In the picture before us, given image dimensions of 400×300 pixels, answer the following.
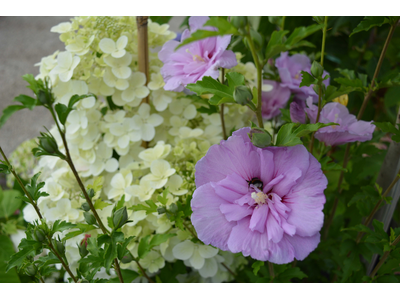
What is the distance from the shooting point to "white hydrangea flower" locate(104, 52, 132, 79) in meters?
0.53

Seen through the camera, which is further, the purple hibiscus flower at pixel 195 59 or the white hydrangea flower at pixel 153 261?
the white hydrangea flower at pixel 153 261

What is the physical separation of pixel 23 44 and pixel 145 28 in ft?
1.42

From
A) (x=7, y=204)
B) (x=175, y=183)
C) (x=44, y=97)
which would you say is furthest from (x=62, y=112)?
(x=7, y=204)

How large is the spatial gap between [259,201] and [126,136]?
31cm

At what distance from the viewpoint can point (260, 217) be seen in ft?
0.99

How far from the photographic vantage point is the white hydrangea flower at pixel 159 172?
479 mm

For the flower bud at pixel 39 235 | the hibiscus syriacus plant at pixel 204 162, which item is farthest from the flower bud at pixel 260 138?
the flower bud at pixel 39 235

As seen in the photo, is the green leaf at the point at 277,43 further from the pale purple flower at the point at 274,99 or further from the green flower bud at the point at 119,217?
the pale purple flower at the point at 274,99

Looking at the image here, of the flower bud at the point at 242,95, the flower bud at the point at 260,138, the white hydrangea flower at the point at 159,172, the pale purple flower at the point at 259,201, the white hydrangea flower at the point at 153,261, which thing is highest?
the flower bud at the point at 242,95

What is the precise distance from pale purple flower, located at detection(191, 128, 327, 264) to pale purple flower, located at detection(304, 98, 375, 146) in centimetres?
10

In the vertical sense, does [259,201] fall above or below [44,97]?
below

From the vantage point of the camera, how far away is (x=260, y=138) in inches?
10.4

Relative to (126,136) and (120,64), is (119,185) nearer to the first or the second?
(126,136)

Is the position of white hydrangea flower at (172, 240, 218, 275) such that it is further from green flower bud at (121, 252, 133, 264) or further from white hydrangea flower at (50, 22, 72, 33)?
white hydrangea flower at (50, 22, 72, 33)
